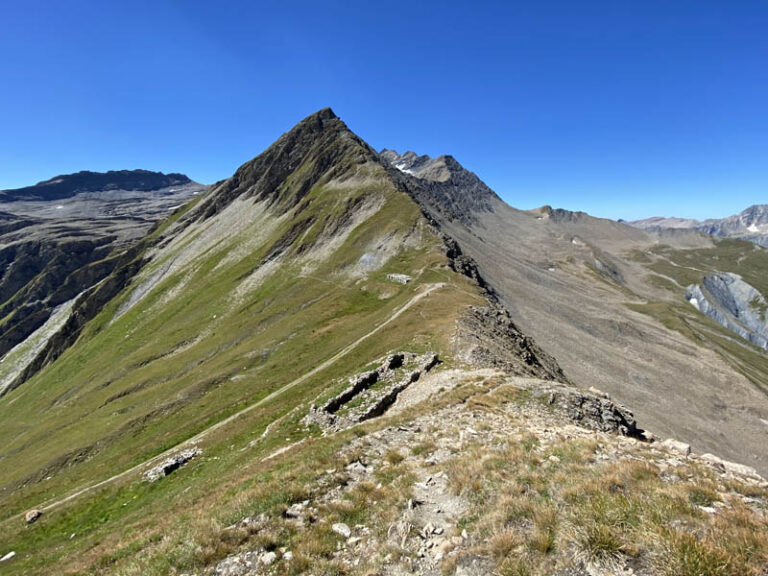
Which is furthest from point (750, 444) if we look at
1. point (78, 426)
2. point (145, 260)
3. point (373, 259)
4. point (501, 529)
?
point (145, 260)

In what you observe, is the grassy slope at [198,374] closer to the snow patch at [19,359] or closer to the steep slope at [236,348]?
the steep slope at [236,348]

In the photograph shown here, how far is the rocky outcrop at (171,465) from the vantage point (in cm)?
3369

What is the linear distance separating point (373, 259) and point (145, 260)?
147 meters

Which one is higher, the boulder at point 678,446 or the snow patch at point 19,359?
the boulder at point 678,446

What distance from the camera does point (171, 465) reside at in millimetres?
34094

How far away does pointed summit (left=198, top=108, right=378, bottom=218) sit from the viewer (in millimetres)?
151125

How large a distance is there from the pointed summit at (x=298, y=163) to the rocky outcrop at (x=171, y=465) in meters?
124

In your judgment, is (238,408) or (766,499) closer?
(766,499)

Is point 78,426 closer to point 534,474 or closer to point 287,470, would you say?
point 287,470

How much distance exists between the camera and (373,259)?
8881 centimetres

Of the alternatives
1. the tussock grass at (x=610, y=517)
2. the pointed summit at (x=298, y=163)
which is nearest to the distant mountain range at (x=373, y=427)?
the tussock grass at (x=610, y=517)

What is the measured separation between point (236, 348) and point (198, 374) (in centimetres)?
846

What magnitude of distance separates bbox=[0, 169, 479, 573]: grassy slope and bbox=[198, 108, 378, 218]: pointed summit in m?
25.6

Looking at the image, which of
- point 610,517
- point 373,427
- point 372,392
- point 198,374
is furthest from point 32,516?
point 610,517
